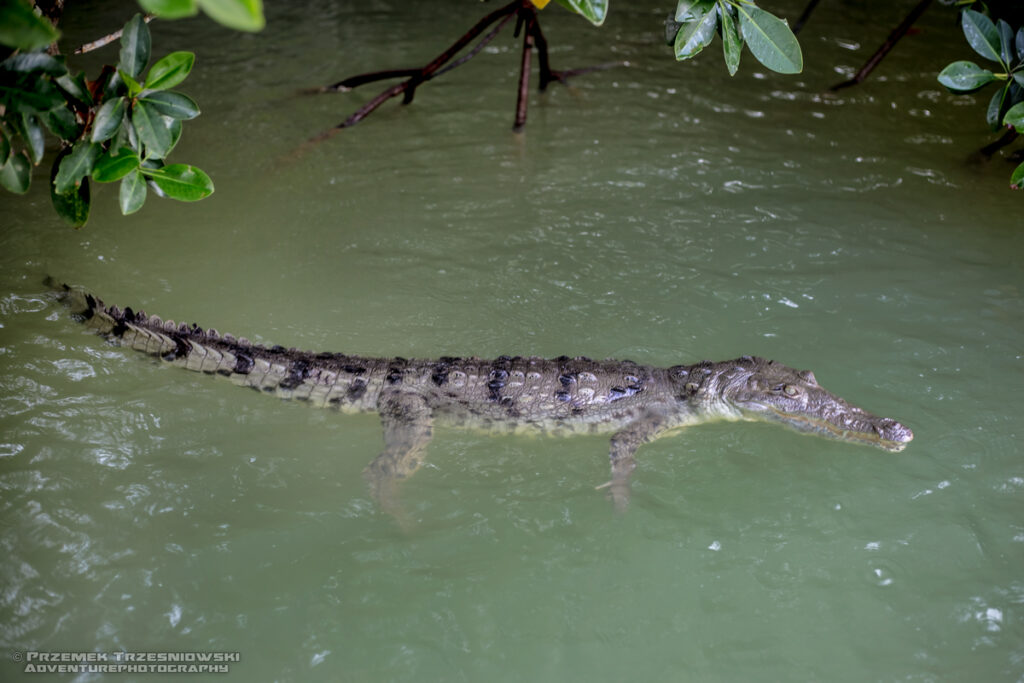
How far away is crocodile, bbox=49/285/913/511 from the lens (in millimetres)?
4270

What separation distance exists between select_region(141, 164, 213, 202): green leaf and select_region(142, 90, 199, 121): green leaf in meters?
0.19

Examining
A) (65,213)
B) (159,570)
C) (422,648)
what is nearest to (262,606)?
(159,570)

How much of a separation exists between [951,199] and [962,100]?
2518 millimetres

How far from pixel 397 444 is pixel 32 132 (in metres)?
2.31

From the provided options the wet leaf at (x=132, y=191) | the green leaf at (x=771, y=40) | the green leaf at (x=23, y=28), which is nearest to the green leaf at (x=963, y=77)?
the green leaf at (x=771, y=40)

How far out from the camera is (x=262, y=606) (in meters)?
3.36

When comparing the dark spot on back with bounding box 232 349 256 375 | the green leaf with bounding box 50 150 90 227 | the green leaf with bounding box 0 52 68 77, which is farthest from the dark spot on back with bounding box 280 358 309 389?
the green leaf with bounding box 0 52 68 77

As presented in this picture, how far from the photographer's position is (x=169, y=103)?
8.80 ft

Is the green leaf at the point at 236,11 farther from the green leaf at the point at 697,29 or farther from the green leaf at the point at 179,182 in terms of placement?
the green leaf at the point at 697,29

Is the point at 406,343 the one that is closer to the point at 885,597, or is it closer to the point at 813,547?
the point at 813,547

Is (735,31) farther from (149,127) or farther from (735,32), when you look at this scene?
(149,127)

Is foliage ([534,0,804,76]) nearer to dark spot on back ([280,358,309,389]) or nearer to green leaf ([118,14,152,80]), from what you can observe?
green leaf ([118,14,152,80])

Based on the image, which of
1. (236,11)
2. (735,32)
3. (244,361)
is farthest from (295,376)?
(236,11)

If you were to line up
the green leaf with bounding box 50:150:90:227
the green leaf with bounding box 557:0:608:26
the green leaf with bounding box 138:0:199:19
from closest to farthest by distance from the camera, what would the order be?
the green leaf with bounding box 138:0:199:19, the green leaf with bounding box 557:0:608:26, the green leaf with bounding box 50:150:90:227
